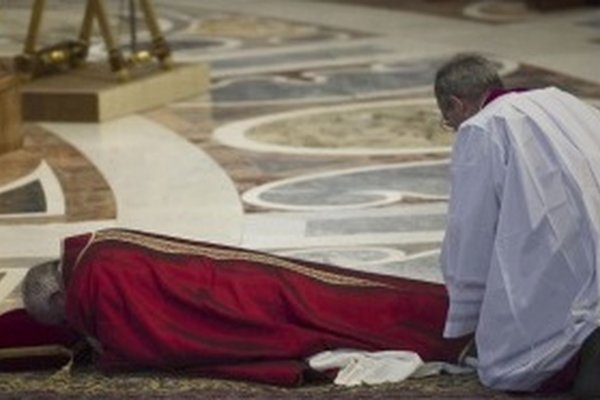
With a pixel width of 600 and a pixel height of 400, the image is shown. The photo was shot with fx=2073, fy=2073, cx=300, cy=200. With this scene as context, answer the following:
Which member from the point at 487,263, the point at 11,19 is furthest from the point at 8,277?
the point at 11,19

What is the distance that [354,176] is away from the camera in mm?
9305

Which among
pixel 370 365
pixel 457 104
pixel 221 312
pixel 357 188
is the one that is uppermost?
pixel 457 104

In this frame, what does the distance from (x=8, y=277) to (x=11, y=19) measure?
7.59 metres

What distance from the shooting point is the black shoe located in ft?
18.4

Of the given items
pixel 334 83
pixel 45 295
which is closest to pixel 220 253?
pixel 45 295

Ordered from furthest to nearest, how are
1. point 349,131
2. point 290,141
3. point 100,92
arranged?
1. point 100,92
2. point 349,131
3. point 290,141

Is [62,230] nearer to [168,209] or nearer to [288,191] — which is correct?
[168,209]

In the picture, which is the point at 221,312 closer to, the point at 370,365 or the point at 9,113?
the point at 370,365

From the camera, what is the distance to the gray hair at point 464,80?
5.84 metres

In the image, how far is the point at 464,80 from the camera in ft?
19.2

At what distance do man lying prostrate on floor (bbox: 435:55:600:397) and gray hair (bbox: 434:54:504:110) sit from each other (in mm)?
Answer: 87

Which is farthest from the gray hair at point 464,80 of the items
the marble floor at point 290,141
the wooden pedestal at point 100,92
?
the wooden pedestal at point 100,92

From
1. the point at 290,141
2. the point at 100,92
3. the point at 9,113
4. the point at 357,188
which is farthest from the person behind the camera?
the point at 100,92

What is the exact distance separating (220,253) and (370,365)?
23.0 inches
